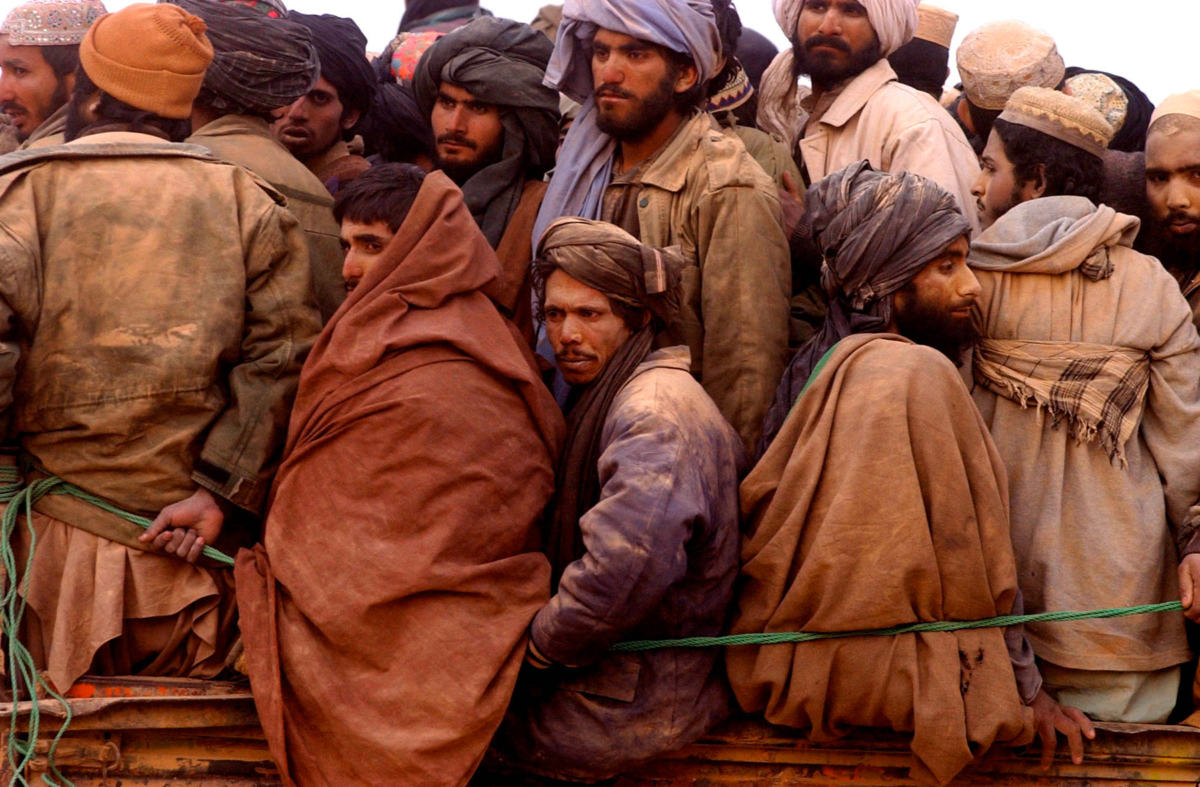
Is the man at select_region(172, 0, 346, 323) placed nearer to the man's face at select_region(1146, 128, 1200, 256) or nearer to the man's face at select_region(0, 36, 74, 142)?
the man's face at select_region(0, 36, 74, 142)

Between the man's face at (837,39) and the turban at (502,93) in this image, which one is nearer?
the turban at (502,93)

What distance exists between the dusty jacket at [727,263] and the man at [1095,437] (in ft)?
2.17

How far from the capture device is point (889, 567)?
12.3 ft

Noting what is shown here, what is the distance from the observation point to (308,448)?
382 cm

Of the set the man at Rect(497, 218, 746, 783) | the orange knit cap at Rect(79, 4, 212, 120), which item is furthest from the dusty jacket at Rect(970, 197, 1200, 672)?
the orange knit cap at Rect(79, 4, 212, 120)

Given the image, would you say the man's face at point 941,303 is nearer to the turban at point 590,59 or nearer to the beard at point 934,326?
the beard at point 934,326

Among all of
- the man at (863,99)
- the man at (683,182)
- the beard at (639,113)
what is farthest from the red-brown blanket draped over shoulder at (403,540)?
the man at (863,99)

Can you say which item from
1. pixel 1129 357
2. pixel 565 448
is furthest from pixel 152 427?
pixel 1129 357

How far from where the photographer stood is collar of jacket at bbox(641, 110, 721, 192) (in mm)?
4723

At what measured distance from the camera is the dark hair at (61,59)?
565 cm

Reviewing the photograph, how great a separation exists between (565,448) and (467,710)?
34.0 inches

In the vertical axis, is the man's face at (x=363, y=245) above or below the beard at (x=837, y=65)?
below

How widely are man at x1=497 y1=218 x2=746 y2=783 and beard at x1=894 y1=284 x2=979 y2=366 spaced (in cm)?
67

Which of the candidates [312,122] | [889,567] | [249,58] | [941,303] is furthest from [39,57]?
[889,567]
